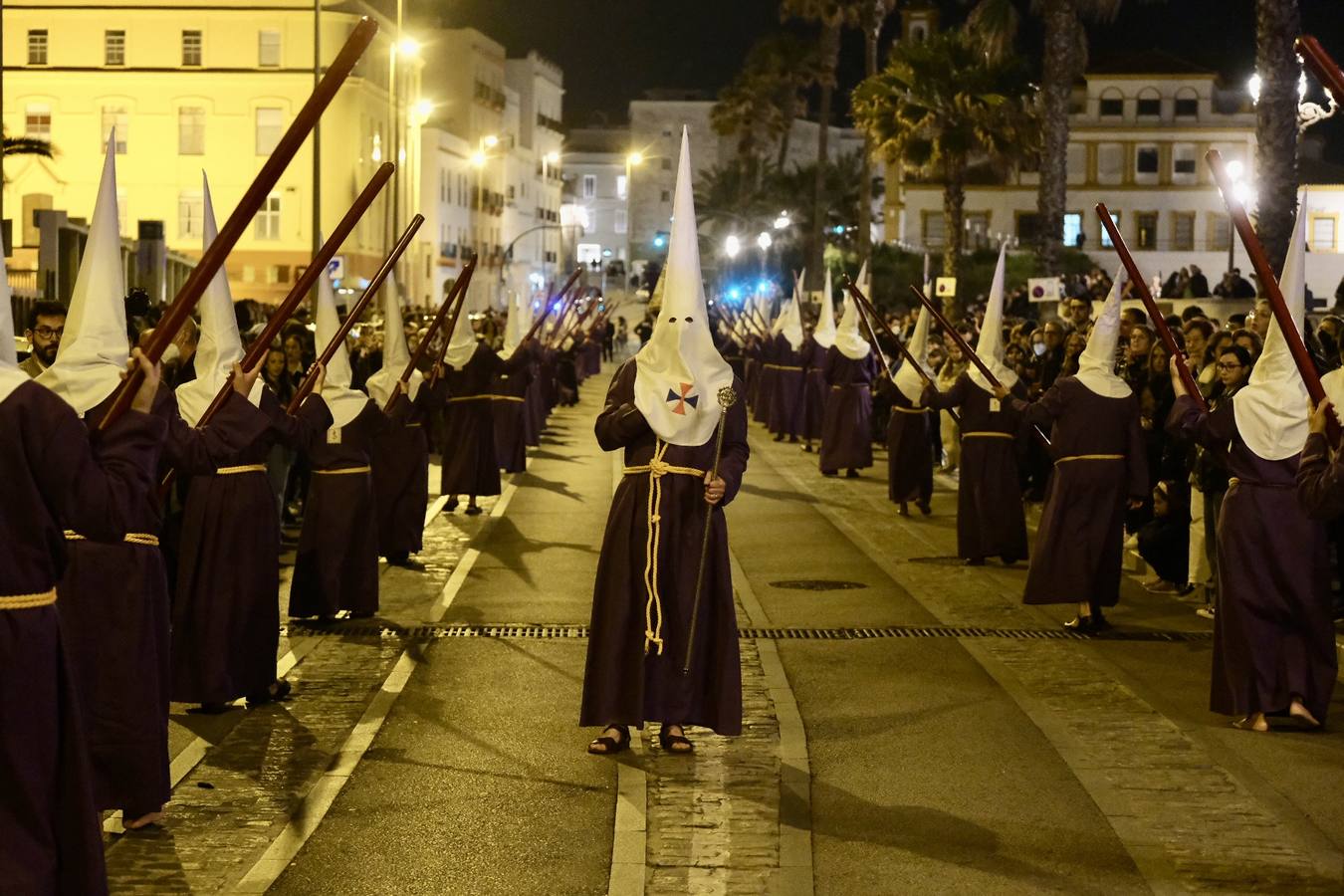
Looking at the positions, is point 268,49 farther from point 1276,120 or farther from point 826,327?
point 1276,120

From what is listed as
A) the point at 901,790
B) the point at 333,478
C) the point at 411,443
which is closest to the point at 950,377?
the point at 411,443

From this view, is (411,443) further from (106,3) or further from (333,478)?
(106,3)

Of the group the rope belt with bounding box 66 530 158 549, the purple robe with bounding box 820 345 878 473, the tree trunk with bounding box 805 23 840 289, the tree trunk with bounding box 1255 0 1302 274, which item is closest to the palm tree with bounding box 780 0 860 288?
the tree trunk with bounding box 805 23 840 289

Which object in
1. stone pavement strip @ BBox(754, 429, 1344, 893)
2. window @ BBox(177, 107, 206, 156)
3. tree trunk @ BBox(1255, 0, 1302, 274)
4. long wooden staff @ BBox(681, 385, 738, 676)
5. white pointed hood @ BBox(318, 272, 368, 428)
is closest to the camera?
stone pavement strip @ BBox(754, 429, 1344, 893)

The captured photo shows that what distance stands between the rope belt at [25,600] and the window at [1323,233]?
51.6m

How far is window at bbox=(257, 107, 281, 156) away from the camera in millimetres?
68438

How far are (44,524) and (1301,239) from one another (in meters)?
6.96

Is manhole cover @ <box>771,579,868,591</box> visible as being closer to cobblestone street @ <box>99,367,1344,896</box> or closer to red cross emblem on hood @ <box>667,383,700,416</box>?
cobblestone street @ <box>99,367,1344,896</box>

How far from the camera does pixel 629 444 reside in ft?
31.9

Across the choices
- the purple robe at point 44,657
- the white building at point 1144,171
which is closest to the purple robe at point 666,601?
the purple robe at point 44,657

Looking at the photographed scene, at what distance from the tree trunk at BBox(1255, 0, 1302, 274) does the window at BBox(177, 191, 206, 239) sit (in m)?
49.3

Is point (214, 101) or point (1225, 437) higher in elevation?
point (214, 101)

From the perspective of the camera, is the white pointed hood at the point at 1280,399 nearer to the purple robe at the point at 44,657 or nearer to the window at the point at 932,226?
the purple robe at the point at 44,657

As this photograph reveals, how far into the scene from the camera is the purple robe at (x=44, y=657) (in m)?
5.55
